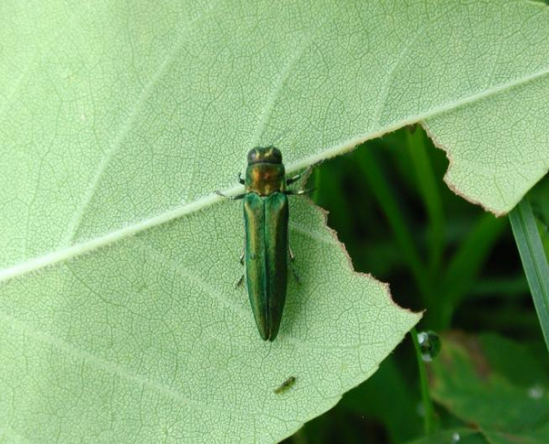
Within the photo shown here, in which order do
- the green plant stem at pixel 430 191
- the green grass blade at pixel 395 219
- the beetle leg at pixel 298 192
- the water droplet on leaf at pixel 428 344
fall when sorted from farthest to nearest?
the green grass blade at pixel 395 219
the green plant stem at pixel 430 191
the water droplet on leaf at pixel 428 344
the beetle leg at pixel 298 192

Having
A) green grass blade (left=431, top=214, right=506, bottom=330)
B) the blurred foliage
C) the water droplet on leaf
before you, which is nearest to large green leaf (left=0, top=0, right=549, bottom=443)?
the water droplet on leaf

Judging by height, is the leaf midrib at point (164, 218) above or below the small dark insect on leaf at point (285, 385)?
above

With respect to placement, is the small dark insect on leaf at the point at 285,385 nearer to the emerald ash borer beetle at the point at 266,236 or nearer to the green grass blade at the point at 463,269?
the emerald ash borer beetle at the point at 266,236

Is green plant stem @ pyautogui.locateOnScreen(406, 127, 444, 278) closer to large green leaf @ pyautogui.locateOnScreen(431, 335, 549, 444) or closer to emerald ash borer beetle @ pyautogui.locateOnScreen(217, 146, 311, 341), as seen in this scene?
large green leaf @ pyautogui.locateOnScreen(431, 335, 549, 444)

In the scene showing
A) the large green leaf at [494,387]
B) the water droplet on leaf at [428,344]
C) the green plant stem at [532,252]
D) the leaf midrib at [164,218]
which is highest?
the leaf midrib at [164,218]

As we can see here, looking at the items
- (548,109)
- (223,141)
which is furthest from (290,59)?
(548,109)

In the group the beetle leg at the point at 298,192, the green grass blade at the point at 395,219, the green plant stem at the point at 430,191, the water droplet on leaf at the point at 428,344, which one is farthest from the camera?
the green grass blade at the point at 395,219

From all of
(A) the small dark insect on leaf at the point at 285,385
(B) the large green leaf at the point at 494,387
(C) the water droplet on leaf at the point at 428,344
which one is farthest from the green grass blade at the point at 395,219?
(A) the small dark insect on leaf at the point at 285,385

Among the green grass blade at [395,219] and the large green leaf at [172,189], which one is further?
the green grass blade at [395,219]
